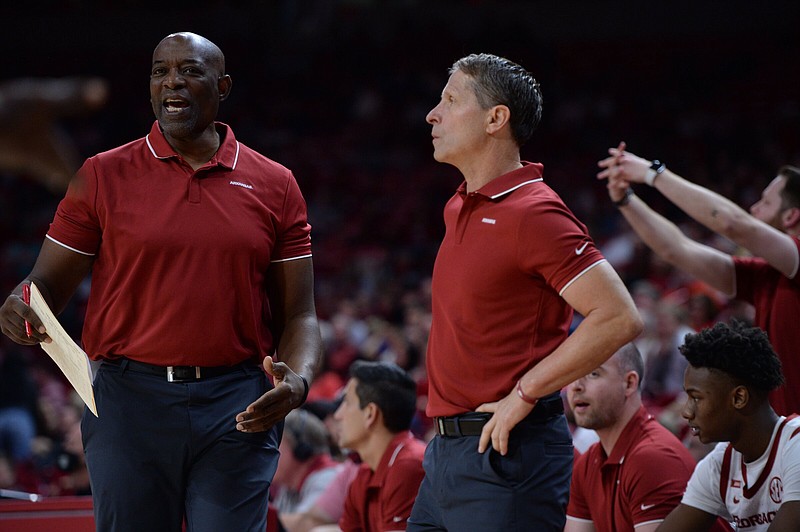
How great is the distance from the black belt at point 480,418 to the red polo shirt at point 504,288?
28 mm

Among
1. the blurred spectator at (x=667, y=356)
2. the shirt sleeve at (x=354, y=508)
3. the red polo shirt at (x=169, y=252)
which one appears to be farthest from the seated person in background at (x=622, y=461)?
the blurred spectator at (x=667, y=356)

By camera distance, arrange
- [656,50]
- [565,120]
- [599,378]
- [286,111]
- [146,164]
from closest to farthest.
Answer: [146,164], [599,378], [565,120], [656,50], [286,111]

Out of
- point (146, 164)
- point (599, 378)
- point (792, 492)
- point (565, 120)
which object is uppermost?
point (565, 120)

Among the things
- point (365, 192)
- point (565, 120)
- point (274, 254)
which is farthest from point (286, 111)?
point (274, 254)

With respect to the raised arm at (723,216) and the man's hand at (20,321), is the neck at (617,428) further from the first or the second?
the man's hand at (20,321)

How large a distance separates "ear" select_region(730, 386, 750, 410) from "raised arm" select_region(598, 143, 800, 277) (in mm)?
814

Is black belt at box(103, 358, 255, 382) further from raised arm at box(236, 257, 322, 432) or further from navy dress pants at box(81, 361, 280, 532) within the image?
raised arm at box(236, 257, 322, 432)

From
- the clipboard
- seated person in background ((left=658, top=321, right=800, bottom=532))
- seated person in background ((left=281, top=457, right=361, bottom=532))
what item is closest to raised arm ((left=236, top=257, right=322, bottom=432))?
the clipboard

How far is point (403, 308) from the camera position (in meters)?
12.1

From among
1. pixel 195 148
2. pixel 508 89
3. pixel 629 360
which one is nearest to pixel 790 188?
pixel 629 360

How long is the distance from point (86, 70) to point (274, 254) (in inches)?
691

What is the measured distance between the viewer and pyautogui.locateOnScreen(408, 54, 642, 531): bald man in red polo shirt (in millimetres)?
2766

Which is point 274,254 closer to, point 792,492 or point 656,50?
point 792,492

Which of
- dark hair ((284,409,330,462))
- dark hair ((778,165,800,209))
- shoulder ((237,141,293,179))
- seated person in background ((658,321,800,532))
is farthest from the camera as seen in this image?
dark hair ((284,409,330,462))
